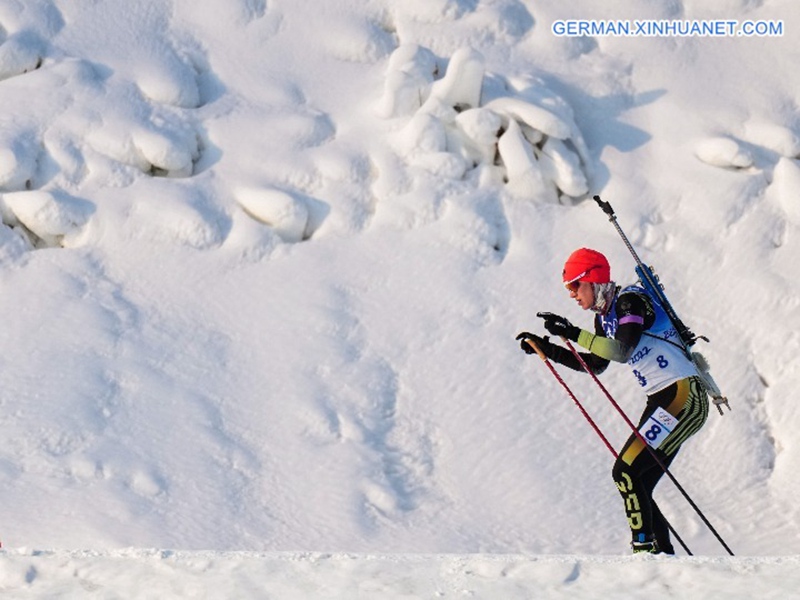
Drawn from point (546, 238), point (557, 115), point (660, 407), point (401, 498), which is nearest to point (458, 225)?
point (546, 238)

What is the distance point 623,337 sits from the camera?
8.33 metres

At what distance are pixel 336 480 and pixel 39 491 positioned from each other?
2.38 m

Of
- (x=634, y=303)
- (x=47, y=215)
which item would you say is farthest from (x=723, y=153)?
(x=47, y=215)

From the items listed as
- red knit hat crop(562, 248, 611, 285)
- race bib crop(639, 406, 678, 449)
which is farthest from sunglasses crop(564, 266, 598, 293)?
race bib crop(639, 406, 678, 449)

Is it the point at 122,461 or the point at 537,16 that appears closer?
the point at 122,461

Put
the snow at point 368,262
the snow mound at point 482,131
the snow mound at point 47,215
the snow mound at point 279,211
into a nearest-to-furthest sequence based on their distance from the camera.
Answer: the snow at point 368,262
the snow mound at point 47,215
the snow mound at point 279,211
the snow mound at point 482,131

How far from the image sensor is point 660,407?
8602mm

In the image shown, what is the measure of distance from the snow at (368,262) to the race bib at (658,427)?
8.88 feet

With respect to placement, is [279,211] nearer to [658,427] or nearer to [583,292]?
[583,292]

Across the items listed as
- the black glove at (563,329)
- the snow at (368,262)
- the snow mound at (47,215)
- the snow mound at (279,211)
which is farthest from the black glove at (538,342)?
the snow mound at (47,215)

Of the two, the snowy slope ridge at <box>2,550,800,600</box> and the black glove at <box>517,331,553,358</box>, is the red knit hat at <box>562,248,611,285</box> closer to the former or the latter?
the black glove at <box>517,331,553,358</box>

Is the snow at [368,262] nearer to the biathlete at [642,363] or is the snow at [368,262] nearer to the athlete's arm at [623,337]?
the biathlete at [642,363]

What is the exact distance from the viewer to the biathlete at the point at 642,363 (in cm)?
838

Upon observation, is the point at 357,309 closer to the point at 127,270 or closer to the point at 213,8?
the point at 127,270
